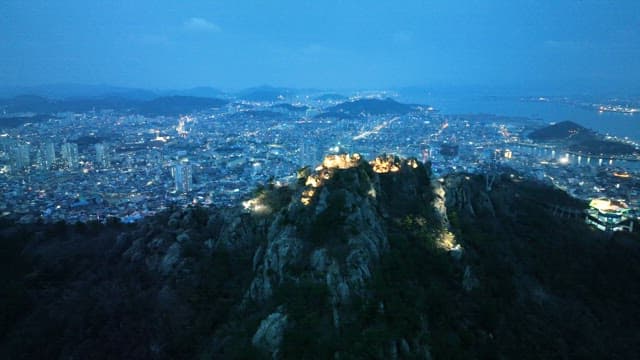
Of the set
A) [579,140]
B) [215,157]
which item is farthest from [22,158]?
[579,140]

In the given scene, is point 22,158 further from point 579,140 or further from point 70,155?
point 579,140

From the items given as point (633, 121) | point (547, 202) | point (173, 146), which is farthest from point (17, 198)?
point (633, 121)

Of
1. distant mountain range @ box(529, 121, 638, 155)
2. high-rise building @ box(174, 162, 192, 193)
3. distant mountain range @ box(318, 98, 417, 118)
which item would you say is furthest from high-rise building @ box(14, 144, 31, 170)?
distant mountain range @ box(529, 121, 638, 155)

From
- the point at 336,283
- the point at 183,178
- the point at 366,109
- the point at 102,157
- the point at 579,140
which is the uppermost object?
the point at 366,109

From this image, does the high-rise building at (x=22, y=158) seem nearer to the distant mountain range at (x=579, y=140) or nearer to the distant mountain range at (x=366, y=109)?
the distant mountain range at (x=366, y=109)

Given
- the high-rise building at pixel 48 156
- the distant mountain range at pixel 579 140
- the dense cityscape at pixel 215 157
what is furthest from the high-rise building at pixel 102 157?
the distant mountain range at pixel 579 140

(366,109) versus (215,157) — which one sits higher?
(366,109)
